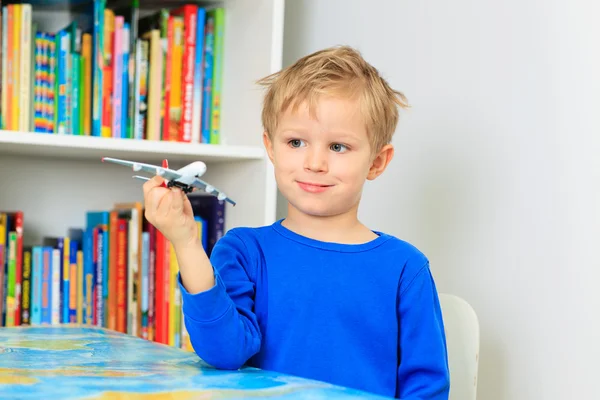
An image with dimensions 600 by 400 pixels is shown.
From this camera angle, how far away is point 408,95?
143cm

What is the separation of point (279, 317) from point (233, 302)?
2.9 inches

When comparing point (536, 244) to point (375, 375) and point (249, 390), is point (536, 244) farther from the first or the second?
point (249, 390)

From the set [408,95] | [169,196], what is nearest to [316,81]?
[169,196]

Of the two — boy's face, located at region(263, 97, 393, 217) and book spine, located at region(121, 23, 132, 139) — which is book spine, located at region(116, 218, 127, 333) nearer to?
book spine, located at region(121, 23, 132, 139)

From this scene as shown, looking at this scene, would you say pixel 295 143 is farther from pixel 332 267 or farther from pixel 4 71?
pixel 4 71

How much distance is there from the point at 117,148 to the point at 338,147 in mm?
639

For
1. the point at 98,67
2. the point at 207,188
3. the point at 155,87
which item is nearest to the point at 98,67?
the point at 98,67

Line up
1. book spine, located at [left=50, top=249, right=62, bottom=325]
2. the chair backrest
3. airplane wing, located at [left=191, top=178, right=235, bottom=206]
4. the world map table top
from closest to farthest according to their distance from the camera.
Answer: the world map table top → airplane wing, located at [left=191, top=178, right=235, bottom=206] → the chair backrest → book spine, located at [left=50, top=249, right=62, bottom=325]

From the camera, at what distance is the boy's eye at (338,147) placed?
96cm

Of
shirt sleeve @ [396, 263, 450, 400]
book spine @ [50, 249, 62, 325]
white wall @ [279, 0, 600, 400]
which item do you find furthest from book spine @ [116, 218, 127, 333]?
shirt sleeve @ [396, 263, 450, 400]

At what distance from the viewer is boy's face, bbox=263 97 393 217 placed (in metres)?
0.94

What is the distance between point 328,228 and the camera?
0.99 metres

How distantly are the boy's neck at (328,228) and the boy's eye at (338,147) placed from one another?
9 cm

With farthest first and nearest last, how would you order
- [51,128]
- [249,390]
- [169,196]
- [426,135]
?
1. [51,128]
2. [426,135]
3. [169,196]
4. [249,390]
